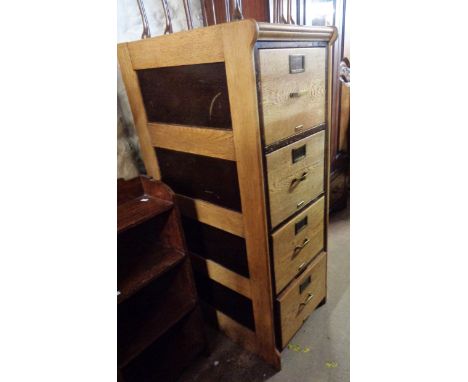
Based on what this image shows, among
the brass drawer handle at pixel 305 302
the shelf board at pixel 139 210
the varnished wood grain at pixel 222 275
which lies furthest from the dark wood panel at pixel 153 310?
the brass drawer handle at pixel 305 302

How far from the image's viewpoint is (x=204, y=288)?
146 cm

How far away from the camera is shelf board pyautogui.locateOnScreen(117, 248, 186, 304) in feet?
3.24

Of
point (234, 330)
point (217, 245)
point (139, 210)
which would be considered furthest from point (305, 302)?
point (139, 210)

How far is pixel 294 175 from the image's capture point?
1.09 metres

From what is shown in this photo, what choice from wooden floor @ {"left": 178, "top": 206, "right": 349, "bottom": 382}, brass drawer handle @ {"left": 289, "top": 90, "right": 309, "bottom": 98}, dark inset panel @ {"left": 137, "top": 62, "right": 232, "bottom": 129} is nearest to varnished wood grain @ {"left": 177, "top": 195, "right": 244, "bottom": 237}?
dark inset panel @ {"left": 137, "top": 62, "right": 232, "bottom": 129}

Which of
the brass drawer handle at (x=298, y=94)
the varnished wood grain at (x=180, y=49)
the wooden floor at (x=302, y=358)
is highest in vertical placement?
the varnished wood grain at (x=180, y=49)

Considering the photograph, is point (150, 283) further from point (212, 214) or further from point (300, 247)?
point (300, 247)

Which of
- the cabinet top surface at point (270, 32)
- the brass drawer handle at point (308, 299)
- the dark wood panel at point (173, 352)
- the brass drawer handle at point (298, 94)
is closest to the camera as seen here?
the cabinet top surface at point (270, 32)

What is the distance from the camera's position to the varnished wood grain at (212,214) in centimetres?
110

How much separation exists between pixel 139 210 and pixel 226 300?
639 mm

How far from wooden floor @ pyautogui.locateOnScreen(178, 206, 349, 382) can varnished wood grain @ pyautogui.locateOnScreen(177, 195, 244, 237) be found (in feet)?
2.21

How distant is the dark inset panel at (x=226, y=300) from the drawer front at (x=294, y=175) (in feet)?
1.51

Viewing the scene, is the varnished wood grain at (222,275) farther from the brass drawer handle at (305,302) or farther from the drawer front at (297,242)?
the brass drawer handle at (305,302)
